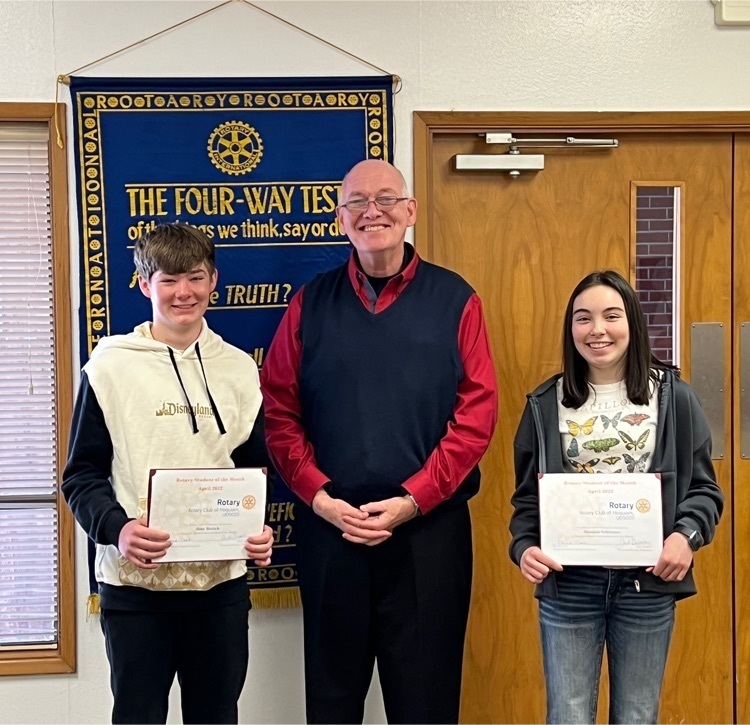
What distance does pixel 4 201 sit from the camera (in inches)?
99.0

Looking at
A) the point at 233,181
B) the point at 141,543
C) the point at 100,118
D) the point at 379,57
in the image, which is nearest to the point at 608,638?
the point at 141,543

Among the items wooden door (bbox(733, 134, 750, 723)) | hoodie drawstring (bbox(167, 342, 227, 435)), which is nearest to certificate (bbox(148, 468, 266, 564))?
hoodie drawstring (bbox(167, 342, 227, 435))

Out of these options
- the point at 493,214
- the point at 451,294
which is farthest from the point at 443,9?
the point at 451,294

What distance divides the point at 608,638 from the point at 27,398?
1.75 metres

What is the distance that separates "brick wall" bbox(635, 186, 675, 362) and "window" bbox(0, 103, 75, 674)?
174cm

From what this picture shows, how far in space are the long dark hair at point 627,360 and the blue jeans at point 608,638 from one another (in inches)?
15.2

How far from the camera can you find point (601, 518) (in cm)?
184

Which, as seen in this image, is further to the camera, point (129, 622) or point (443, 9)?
point (443, 9)

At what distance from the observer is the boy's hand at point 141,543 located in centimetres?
178

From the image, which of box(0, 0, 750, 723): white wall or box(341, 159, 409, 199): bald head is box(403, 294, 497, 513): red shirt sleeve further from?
Result: box(0, 0, 750, 723): white wall

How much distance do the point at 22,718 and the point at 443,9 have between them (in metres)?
2.43

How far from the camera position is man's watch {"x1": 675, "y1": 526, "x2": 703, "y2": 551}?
6.00 feet

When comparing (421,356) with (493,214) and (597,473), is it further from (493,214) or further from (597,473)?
(493,214)

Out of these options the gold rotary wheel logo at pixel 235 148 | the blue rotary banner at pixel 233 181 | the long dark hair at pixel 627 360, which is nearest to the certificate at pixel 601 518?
the long dark hair at pixel 627 360
